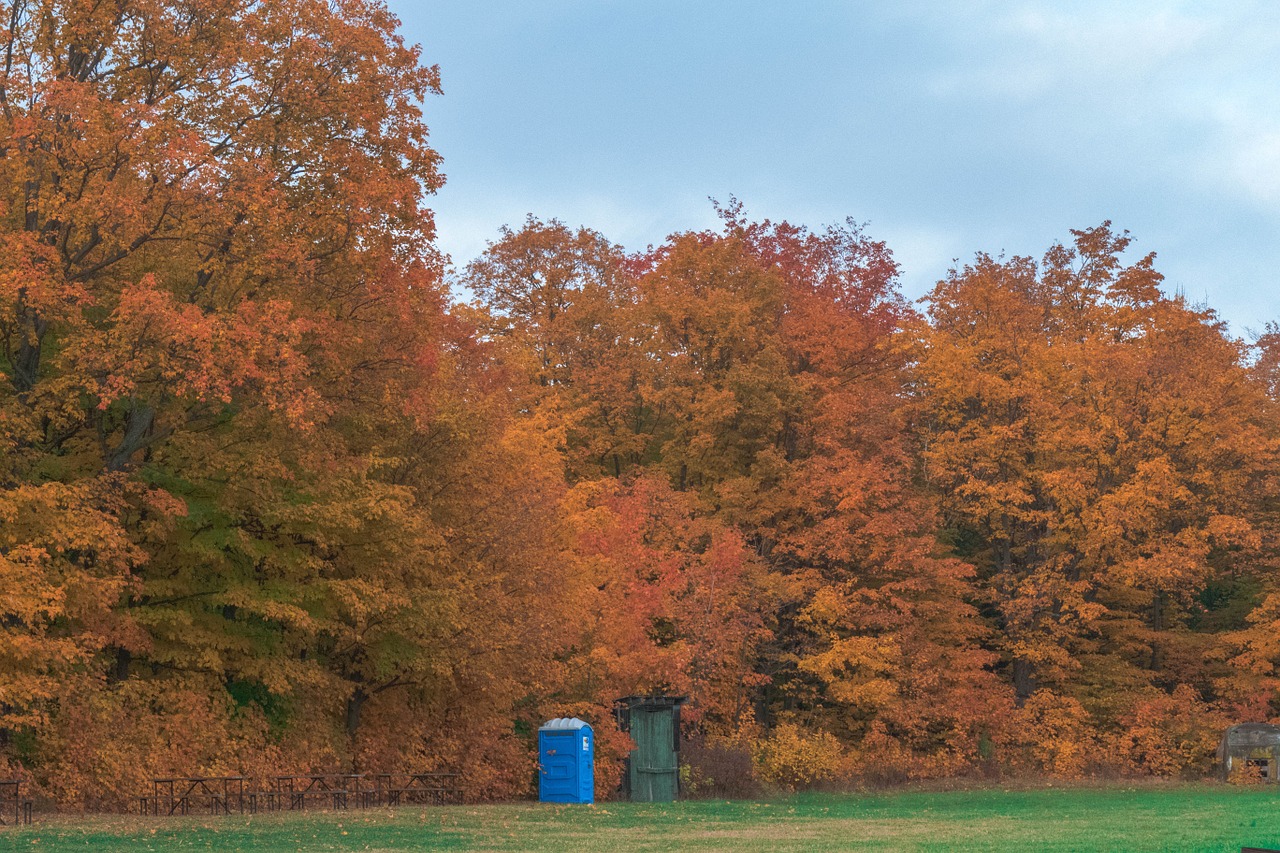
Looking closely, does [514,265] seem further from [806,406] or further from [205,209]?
[205,209]

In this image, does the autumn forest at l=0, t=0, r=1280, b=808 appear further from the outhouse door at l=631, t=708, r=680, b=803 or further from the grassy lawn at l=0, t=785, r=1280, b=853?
the grassy lawn at l=0, t=785, r=1280, b=853

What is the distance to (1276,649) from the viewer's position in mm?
41375

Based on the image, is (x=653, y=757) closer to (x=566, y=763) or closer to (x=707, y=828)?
(x=566, y=763)

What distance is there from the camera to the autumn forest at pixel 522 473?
2292 centimetres

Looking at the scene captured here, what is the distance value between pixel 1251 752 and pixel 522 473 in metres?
22.7

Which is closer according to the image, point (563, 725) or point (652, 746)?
point (563, 725)

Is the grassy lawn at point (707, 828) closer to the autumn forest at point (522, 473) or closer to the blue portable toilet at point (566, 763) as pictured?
the blue portable toilet at point (566, 763)

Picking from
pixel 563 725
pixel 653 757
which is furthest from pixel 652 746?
pixel 563 725

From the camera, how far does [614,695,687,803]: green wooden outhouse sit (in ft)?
103

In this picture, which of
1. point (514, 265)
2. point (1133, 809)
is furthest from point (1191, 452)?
point (514, 265)

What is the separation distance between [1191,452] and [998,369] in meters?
6.13

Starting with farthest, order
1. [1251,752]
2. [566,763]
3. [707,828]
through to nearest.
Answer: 1. [1251,752]
2. [566,763]
3. [707,828]

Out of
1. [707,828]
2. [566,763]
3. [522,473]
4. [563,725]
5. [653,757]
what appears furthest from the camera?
[522,473]

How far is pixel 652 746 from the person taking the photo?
31.6 meters
